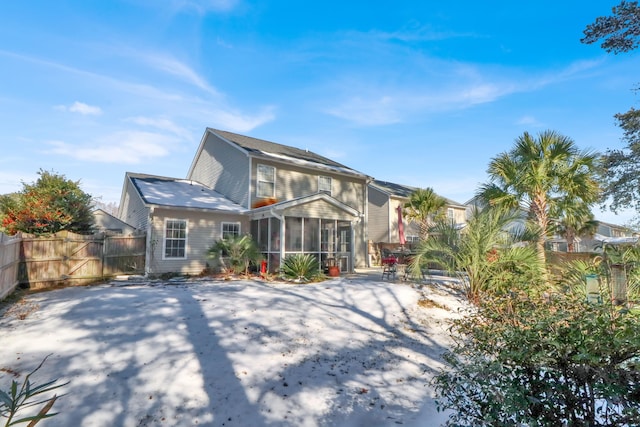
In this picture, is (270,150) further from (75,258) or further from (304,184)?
(75,258)

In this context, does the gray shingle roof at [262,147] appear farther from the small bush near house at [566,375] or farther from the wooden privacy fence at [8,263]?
the small bush near house at [566,375]

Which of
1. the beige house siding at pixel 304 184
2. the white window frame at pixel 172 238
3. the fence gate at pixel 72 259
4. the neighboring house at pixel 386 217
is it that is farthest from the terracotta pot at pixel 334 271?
the neighboring house at pixel 386 217

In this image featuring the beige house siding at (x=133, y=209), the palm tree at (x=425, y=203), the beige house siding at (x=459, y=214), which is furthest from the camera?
the beige house siding at (x=459, y=214)

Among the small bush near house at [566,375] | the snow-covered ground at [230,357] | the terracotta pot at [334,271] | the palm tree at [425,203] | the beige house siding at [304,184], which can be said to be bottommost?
the snow-covered ground at [230,357]

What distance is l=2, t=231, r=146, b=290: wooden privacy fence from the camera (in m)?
9.82

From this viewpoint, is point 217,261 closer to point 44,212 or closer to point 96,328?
point 44,212

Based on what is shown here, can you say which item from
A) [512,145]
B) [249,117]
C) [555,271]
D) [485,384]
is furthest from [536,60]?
[485,384]

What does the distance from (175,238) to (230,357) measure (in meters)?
10.1

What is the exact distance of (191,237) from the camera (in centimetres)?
1416

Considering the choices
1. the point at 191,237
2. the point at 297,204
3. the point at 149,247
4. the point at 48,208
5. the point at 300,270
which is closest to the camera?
the point at 48,208

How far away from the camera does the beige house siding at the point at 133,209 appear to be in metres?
14.8

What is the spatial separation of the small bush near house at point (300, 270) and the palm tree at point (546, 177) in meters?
7.09

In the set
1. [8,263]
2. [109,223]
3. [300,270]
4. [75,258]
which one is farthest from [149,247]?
[109,223]

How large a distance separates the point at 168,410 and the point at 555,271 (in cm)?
1319
